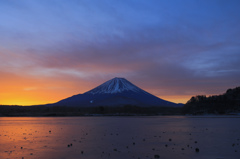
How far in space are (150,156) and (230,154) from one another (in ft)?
24.6

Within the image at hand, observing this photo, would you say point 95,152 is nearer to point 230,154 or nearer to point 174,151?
point 174,151

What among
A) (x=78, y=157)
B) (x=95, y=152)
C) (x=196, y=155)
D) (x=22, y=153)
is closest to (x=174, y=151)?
(x=196, y=155)

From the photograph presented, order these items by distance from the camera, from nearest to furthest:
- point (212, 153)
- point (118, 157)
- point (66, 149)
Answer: point (118, 157), point (212, 153), point (66, 149)

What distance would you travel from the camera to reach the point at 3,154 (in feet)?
83.7

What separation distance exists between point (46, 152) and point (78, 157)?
4.46 metres

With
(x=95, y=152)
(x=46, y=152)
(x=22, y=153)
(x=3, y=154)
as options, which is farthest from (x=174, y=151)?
(x=3, y=154)

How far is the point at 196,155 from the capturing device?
24.5 meters

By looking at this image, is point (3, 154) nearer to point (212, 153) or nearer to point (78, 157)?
point (78, 157)

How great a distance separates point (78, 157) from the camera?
2386 centimetres

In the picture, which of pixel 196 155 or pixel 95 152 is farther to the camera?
pixel 95 152

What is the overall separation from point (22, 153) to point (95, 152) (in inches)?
275

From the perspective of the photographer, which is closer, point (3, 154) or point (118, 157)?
point (118, 157)

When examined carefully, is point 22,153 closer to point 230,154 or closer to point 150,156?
point 150,156

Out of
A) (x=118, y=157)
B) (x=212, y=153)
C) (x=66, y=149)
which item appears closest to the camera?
(x=118, y=157)
